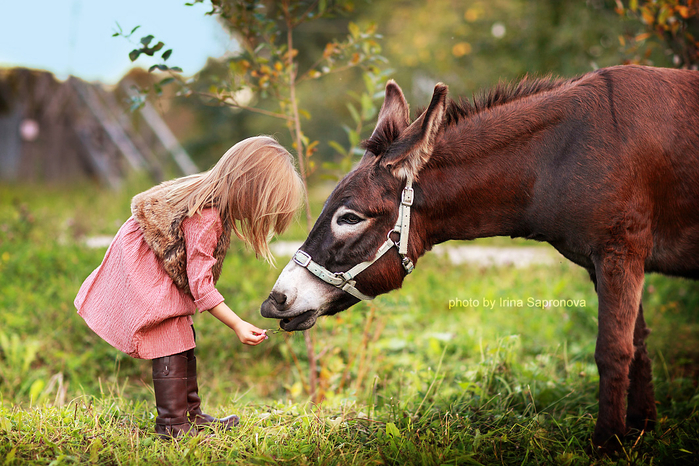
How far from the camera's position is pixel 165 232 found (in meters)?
2.48

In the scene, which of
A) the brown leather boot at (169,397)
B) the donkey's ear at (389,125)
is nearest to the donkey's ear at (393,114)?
the donkey's ear at (389,125)

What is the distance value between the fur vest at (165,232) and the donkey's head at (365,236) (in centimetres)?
46

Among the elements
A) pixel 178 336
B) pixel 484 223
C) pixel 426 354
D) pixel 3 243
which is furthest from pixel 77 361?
pixel 484 223

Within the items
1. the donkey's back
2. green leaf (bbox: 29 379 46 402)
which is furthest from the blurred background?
the donkey's back

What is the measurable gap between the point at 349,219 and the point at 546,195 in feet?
3.20

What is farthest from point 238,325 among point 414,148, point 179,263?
point 414,148

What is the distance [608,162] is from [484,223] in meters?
0.64

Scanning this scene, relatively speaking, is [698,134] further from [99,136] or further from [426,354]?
[99,136]

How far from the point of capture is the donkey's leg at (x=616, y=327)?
7.99ft

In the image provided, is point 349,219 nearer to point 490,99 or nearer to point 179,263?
point 179,263

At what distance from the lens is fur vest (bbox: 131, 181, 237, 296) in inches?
97.7

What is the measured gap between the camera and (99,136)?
11648 millimetres

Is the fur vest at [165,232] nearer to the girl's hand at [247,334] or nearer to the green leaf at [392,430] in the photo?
the girl's hand at [247,334]

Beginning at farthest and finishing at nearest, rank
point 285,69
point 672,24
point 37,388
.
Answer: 1. point 672,24
2. point 285,69
3. point 37,388
